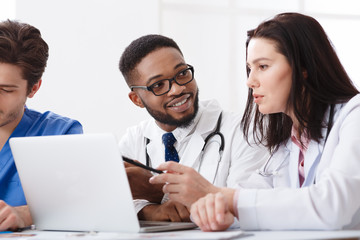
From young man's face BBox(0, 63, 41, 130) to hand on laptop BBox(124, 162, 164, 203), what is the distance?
0.53m

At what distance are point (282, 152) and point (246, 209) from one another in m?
0.47

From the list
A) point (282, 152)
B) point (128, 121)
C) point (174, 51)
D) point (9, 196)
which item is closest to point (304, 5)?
point (128, 121)

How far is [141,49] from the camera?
210 cm

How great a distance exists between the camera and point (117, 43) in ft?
12.0

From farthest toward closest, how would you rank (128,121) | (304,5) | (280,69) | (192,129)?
(304,5) < (128,121) < (192,129) < (280,69)

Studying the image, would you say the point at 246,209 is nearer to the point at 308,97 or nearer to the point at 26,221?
the point at 308,97

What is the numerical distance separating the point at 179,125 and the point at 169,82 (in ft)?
0.57

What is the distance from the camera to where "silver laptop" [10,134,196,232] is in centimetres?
118

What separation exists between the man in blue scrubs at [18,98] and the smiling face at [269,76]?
73 centimetres

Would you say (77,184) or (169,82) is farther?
(169,82)

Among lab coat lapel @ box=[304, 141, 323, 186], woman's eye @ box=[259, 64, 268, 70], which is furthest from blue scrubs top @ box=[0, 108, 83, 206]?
lab coat lapel @ box=[304, 141, 323, 186]

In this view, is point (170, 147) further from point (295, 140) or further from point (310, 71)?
point (310, 71)

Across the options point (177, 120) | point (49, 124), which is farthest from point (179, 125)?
point (49, 124)

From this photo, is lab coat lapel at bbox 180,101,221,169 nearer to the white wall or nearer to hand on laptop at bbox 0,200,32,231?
hand on laptop at bbox 0,200,32,231
